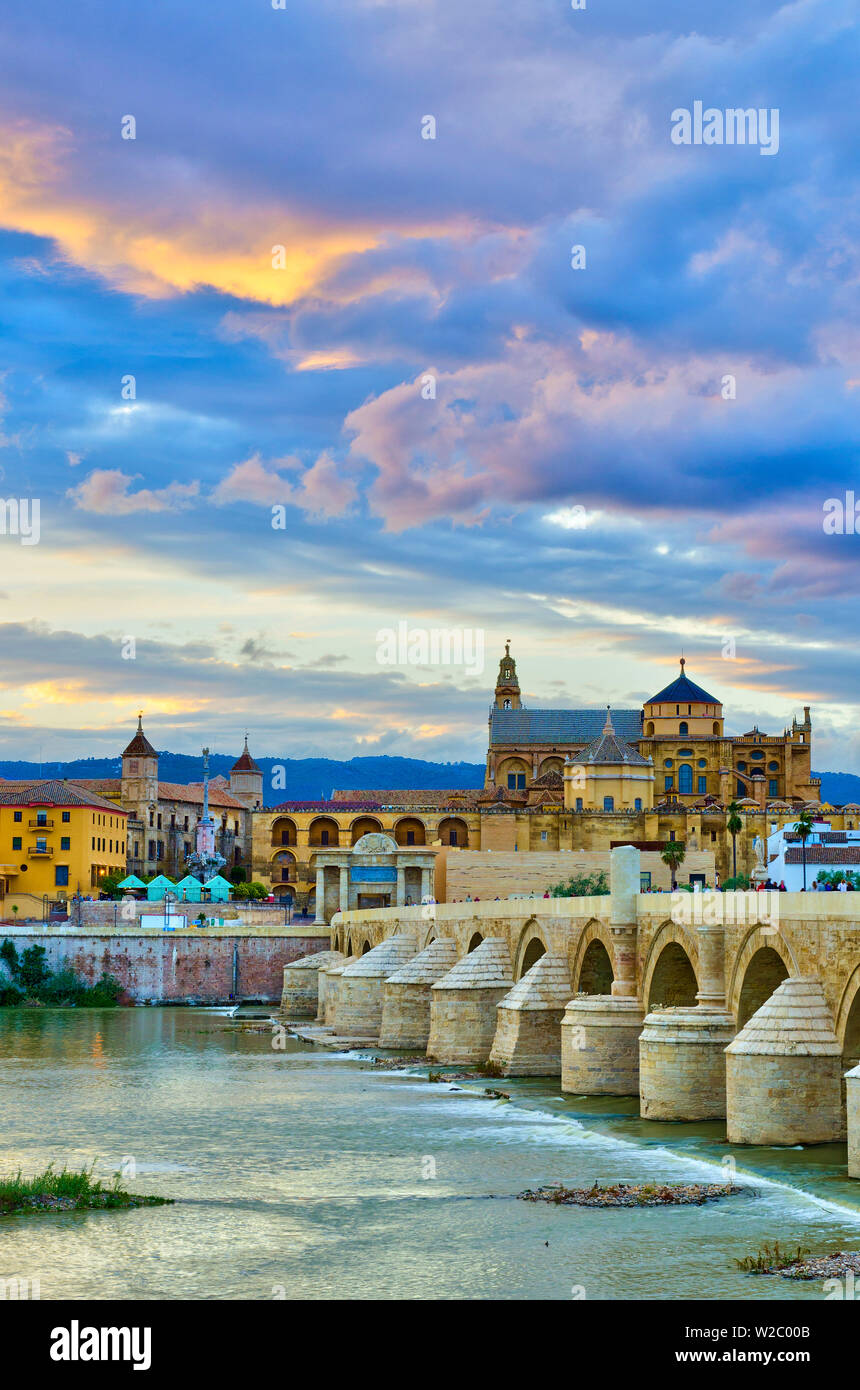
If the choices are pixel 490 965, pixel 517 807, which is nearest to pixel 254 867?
pixel 517 807

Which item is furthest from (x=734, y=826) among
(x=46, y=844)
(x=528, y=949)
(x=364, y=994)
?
(x=46, y=844)

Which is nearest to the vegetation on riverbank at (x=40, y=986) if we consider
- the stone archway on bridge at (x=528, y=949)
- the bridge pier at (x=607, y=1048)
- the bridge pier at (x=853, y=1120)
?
the stone archway on bridge at (x=528, y=949)

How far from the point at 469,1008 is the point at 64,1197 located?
21414mm

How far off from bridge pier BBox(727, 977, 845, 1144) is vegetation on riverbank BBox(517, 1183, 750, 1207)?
313 centimetres

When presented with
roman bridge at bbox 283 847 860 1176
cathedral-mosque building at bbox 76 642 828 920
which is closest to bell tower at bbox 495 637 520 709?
cathedral-mosque building at bbox 76 642 828 920

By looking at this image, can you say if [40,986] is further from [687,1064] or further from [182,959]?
[687,1064]

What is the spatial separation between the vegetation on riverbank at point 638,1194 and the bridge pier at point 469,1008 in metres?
19.7

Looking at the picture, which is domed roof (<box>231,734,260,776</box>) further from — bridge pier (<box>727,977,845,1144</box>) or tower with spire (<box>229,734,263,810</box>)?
bridge pier (<box>727,977,845,1144</box>)

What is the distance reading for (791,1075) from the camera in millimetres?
26469

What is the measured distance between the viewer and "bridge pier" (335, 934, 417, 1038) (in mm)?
56906

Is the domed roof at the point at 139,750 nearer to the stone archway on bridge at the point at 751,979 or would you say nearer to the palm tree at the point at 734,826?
the palm tree at the point at 734,826

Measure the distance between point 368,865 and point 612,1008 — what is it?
50727 millimetres
